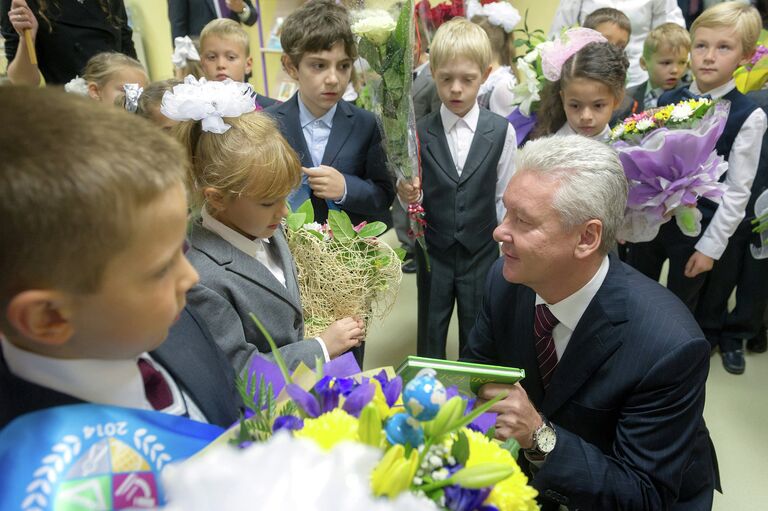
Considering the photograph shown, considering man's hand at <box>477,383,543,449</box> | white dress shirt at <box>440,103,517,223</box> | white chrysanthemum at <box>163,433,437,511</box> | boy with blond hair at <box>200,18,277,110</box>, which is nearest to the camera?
white chrysanthemum at <box>163,433,437,511</box>

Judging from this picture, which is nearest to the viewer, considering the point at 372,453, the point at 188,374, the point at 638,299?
the point at 372,453

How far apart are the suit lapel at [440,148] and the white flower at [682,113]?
0.85 m

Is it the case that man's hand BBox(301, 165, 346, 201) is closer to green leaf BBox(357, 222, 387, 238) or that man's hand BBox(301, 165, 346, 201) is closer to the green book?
green leaf BBox(357, 222, 387, 238)

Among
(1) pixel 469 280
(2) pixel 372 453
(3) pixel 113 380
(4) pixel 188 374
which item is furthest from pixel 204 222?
(1) pixel 469 280

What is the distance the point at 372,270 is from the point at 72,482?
120cm

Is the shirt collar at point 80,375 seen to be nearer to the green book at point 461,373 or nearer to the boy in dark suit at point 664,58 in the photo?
the green book at point 461,373

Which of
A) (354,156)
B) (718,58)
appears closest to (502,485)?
(354,156)

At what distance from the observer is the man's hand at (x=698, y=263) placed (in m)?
2.46

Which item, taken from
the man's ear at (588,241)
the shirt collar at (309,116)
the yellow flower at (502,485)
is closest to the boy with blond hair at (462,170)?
the shirt collar at (309,116)

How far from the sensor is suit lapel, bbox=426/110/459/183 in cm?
239

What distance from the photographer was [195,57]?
3389 millimetres

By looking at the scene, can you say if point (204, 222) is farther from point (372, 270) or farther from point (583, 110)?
point (583, 110)

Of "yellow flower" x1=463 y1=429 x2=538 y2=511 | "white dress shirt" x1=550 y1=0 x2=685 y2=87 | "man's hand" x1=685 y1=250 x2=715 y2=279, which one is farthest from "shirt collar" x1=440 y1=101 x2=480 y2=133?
"yellow flower" x1=463 y1=429 x2=538 y2=511

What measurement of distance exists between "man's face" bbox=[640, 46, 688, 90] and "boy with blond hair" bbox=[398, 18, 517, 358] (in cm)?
133
